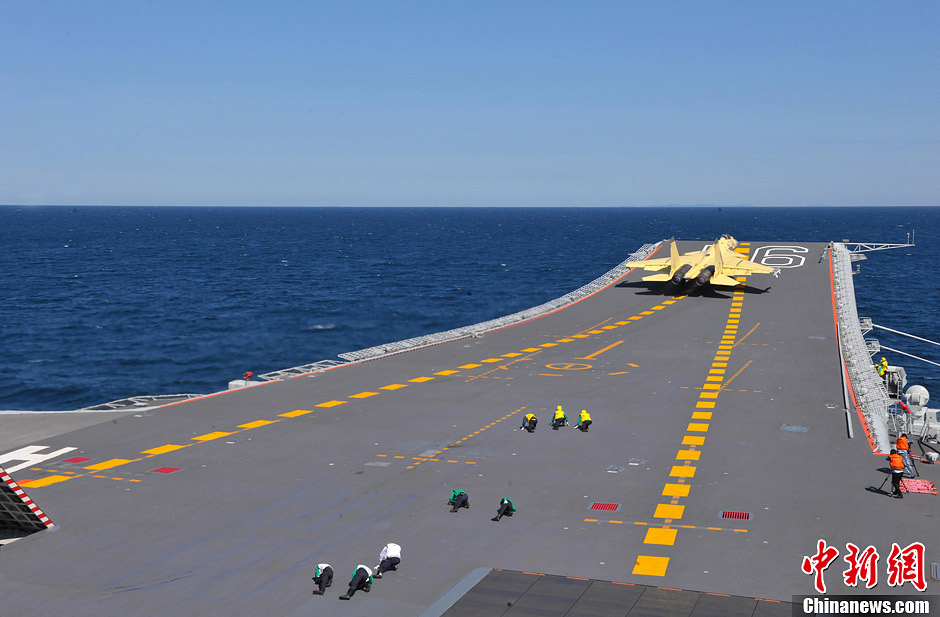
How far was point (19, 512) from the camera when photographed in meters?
23.6

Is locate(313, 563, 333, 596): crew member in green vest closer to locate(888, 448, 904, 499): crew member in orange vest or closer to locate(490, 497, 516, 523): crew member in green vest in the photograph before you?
locate(490, 497, 516, 523): crew member in green vest

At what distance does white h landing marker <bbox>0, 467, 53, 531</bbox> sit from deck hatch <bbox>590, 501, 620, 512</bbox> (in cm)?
1564

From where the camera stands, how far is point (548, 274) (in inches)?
5782

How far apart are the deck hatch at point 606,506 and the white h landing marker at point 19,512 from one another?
15.6 m

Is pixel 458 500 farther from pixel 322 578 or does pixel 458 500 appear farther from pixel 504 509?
pixel 322 578

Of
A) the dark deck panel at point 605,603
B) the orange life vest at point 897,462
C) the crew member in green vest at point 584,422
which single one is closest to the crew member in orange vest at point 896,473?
the orange life vest at point 897,462

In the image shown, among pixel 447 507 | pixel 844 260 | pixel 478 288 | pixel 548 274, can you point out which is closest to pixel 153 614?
pixel 447 507

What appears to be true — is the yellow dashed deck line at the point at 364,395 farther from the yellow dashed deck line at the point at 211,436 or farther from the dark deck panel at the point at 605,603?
the dark deck panel at the point at 605,603

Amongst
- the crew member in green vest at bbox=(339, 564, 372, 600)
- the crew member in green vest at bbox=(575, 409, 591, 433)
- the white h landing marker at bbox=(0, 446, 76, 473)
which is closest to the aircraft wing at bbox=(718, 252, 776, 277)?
the crew member in green vest at bbox=(575, 409, 591, 433)

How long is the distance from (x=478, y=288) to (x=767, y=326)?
2810 inches

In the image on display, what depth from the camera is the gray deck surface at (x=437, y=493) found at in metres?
20.9

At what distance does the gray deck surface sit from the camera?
20.9 m

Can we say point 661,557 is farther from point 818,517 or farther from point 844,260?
point 844,260

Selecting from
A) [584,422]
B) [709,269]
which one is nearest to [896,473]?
[584,422]
